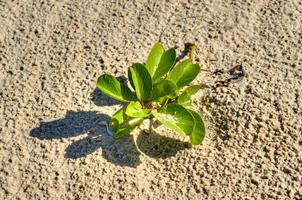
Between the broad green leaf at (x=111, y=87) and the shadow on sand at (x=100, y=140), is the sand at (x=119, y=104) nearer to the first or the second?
the shadow on sand at (x=100, y=140)

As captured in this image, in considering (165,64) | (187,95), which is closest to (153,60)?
(165,64)

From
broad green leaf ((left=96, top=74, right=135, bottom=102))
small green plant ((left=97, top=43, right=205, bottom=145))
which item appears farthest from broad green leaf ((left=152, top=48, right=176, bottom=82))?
broad green leaf ((left=96, top=74, right=135, bottom=102))

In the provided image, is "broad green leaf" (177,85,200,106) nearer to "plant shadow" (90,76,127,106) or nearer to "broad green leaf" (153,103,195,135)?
"broad green leaf" (153,103,195,135)

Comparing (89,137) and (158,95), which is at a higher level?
(158,95)

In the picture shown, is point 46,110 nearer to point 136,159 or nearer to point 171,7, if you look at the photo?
point 136,159

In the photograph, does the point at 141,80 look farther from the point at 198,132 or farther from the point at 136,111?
the point at 198,132

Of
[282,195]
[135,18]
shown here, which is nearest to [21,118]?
[135,18]

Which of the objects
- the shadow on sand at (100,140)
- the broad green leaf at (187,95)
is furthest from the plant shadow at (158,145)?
the broad green leaf at (187,95)
